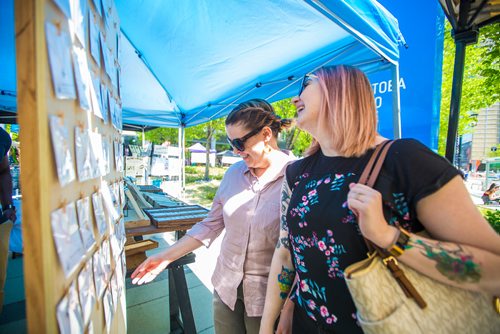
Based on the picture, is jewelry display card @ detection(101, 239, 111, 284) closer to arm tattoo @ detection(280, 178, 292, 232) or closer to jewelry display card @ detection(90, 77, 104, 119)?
jewelry display card @ detection(90, 77, 104, 119)

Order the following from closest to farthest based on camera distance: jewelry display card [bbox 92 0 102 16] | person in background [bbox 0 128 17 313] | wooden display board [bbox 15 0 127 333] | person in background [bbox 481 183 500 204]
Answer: wooden display board [bbox 15 0 127 333] → jewelry display card [bbox 92 0 102 16] → person in background [bbox 0 128 17 313] → person in background [bbox 481 183 500 204]

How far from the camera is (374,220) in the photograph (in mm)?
818

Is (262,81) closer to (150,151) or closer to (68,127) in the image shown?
(68,127)

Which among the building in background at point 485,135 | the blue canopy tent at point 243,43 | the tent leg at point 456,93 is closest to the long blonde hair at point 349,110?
the blue canopy tent at point 243,43

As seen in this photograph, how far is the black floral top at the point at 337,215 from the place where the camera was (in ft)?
2.84

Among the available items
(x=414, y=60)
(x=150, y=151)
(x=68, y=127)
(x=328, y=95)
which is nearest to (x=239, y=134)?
(x=328, y=95)

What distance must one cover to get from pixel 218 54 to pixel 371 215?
8.21ft

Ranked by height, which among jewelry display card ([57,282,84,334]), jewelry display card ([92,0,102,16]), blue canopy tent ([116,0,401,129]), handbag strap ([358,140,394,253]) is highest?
blue canopy tent ([116,0,401,129])

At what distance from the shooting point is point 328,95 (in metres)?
1.14

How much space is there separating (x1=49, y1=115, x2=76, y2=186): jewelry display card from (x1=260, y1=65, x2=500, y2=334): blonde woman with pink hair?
0.83 m

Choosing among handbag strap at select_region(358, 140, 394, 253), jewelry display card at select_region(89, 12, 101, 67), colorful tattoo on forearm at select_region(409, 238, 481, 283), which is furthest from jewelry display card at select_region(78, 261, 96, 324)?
colorful tattoo on forearm at select_region(409, 238, 481, 283)

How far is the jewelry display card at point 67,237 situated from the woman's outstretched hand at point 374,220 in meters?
0.83

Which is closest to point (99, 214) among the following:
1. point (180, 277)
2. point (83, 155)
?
point (83, 155)

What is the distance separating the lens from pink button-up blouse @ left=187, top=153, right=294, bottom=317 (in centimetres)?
158
